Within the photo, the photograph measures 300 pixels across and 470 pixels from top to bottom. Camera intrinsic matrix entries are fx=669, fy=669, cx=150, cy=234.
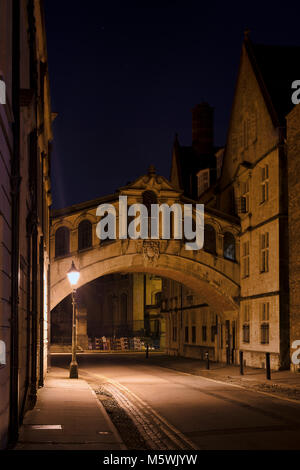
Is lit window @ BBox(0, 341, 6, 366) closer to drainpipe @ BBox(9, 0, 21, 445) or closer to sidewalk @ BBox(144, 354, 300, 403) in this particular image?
drainpipe @ BBox(9, 0, 21, 445)

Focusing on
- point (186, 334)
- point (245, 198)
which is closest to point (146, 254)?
point (245, 198)

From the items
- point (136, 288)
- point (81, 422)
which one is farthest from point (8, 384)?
point (136, 288)

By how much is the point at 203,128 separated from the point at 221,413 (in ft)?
134

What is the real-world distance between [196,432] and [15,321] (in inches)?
175

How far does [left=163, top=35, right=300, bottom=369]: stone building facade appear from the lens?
89.4 feet

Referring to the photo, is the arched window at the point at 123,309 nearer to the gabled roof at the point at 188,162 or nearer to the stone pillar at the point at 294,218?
the gabled roof at the point at 188,162

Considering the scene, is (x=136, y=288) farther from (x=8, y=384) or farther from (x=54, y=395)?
(x=8, y=384)

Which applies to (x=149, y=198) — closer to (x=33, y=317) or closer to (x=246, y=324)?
(x=246, y=324)

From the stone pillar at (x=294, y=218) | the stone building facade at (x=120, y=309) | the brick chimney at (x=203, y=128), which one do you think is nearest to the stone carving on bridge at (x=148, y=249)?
the stone pillar at (x=294, y=218)

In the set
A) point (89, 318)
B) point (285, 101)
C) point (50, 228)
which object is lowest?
point (89, 318)

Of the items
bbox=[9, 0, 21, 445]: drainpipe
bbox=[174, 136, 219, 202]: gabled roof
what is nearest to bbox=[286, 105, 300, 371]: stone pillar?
bbox=[9, 0, 21, 445]: drainpipe

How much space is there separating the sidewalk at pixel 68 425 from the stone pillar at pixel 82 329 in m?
38.6

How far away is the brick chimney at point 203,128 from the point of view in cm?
5253

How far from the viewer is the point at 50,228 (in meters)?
31.1
